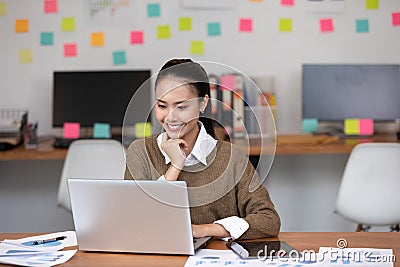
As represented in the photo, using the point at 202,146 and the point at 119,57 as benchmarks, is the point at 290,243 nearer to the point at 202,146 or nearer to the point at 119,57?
the point at 202,146

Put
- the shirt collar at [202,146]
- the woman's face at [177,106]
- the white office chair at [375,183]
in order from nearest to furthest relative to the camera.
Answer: the woman's face at [177,106]
the shirt collar at [202,146]
the white office chair at [375,183]

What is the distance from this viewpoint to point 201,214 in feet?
7.06

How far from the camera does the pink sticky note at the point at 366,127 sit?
3.84 m

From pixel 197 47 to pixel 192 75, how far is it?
2.27 meters

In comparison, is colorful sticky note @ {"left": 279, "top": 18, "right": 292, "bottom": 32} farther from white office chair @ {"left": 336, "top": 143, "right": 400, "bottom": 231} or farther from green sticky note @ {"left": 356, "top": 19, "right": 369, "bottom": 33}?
white office chair @ {"left": 336, "top": 143, "right": 400, "bottom": 231}

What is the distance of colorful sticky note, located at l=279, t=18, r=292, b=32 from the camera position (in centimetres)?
400

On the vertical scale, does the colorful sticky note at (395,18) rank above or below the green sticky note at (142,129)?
above

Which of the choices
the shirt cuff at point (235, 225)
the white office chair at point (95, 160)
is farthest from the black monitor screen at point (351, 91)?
the shirt cuff at point (235, 225)

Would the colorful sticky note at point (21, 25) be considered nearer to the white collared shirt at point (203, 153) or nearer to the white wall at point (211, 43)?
the white wall at point (211, 43)

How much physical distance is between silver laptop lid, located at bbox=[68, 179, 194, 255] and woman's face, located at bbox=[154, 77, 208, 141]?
0.15 meters

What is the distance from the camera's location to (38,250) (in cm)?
192

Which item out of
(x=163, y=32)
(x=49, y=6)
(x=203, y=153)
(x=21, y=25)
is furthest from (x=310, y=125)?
(x=203, y=153)

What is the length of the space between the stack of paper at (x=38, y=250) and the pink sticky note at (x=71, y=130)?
1.77 metres

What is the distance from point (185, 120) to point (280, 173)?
2.37 metres
